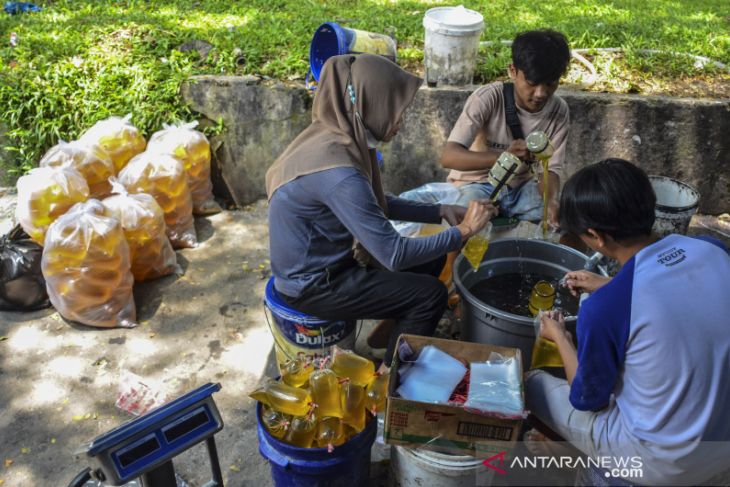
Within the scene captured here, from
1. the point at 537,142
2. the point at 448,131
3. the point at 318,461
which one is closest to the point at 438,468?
the point at 318,461

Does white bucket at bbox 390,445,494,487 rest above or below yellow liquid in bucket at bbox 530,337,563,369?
below

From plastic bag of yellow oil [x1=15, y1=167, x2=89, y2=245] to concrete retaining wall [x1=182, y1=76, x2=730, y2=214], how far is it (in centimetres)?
131

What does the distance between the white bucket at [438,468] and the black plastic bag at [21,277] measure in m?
2.62

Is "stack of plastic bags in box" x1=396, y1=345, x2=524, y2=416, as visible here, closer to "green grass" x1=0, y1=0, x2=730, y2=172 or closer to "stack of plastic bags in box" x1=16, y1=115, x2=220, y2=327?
"stack of plastic bags in box" x1=16, y1=115, x2=220, y2=327

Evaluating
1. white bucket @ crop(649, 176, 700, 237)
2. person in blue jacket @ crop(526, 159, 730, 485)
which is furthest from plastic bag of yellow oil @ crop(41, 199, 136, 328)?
white bucket @ crop(649, 176, 700, 237)

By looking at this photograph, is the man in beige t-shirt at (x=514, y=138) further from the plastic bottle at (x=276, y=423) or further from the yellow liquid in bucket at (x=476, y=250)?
the plastic bottle at (x=276, y=423)

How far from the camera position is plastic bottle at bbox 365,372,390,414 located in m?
2.49

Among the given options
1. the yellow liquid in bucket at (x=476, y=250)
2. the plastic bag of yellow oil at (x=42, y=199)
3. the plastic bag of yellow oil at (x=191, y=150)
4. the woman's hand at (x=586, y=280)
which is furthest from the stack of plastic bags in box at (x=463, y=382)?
the plastic bag of yellow oil at (x=191, y=150)

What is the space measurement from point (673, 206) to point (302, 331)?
7.75 ft

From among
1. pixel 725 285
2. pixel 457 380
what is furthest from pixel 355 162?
pixel 725 285

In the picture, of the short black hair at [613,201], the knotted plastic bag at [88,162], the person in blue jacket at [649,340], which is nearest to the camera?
the person in blue jacket at [649,340]

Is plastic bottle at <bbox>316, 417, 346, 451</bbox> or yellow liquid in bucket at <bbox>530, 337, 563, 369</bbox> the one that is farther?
yellow liquid in bucket at <bbox>530, 337, 563, 369</bbox>

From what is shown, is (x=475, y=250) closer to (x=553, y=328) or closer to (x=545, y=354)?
(x=545, y=354)

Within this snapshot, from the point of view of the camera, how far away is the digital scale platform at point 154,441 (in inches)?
70.8
